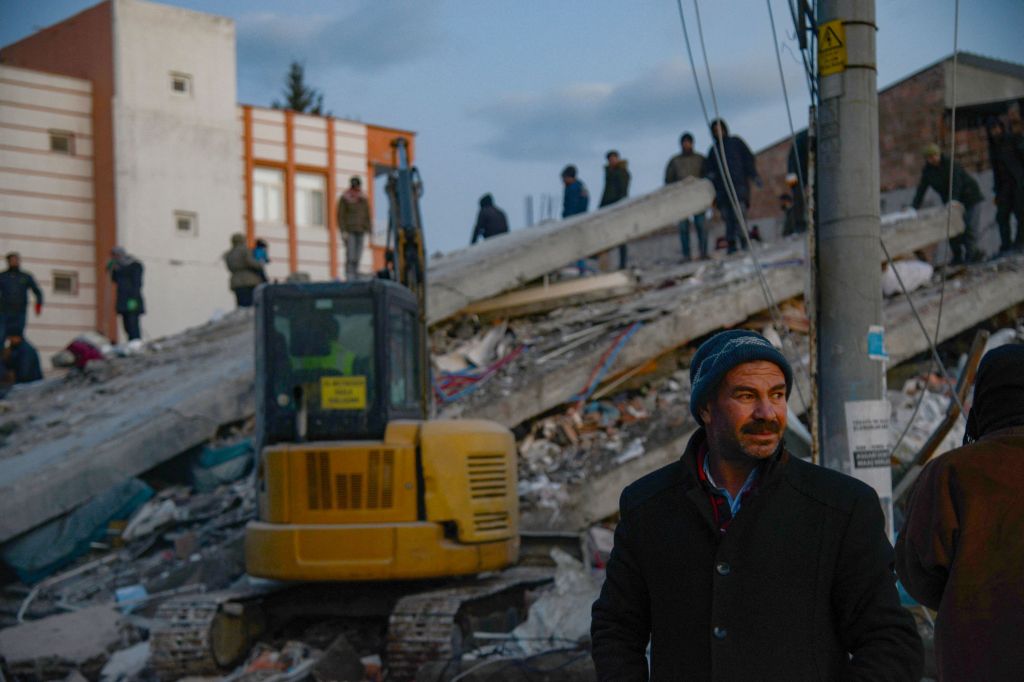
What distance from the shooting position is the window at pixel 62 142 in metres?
29.3

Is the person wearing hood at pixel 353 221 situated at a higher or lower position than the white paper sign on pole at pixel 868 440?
higher

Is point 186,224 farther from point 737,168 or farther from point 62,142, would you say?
point 737,168

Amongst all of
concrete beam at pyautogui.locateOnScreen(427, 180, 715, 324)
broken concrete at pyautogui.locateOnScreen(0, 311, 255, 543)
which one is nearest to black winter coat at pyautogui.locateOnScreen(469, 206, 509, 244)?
concrete beam at pyautogui.locateOnScreen(427, 180, 715, 324)

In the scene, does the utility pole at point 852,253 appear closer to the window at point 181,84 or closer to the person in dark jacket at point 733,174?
the person in dark jacket at point 733,174

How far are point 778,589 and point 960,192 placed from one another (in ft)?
46.0

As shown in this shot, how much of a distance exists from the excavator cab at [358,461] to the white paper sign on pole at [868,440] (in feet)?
10.5

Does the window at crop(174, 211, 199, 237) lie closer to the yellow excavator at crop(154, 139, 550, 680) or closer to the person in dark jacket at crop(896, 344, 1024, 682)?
the yellow excavator at crop(154, 139, 550, 680)

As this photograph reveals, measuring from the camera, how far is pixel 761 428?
2770mm

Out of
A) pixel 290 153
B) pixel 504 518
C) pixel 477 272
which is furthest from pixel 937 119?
pixel 290 153

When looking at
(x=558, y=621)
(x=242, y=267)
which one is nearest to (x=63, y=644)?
(x=558, y=621)

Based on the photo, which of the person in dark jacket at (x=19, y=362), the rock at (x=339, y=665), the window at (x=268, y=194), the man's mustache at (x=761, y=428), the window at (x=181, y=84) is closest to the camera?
the man's mustache at (x=761, y=428)

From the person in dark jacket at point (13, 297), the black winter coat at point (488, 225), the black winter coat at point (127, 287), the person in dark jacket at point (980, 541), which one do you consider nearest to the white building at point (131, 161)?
the black winter coat at point (127, 287)

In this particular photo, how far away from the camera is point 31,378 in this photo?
19.3 m

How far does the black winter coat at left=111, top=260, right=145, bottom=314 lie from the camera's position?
19.5 metres
